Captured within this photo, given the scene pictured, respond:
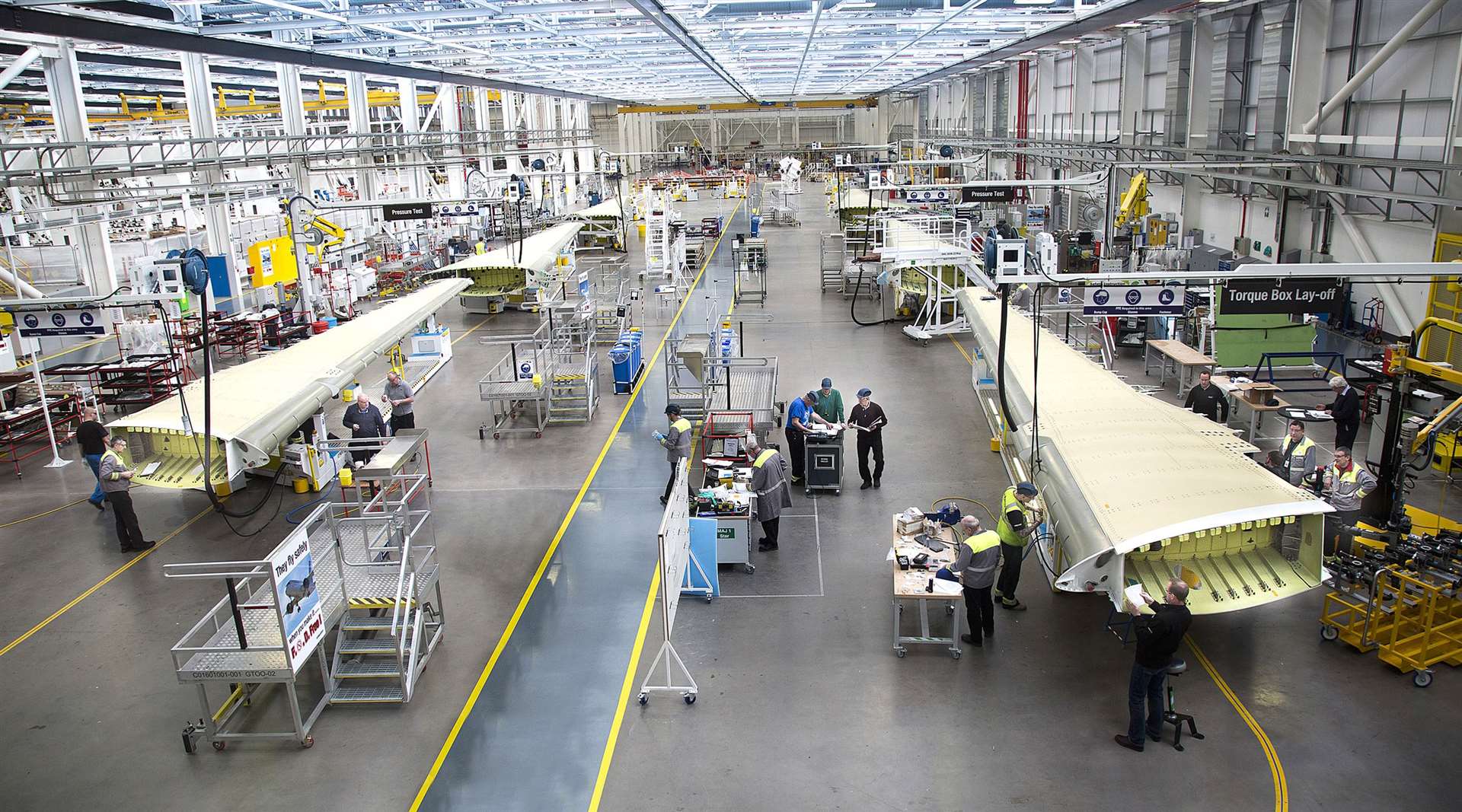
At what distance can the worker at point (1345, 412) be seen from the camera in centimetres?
1348

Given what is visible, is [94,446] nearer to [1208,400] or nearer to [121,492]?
[121,492]

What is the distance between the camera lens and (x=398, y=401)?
1524 cm

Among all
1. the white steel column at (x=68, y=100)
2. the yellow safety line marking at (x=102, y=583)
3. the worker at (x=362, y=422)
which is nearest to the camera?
the yellow safety line marking at (x=102, y=583)

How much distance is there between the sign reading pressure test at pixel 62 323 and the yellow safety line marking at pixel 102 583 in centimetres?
299

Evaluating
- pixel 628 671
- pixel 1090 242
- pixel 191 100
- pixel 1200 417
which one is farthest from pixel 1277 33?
pixel 191 100

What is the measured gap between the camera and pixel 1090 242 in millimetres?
27922

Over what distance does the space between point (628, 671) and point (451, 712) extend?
1.74 metres

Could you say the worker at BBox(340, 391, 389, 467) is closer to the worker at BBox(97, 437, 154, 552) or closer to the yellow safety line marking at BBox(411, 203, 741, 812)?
the worker at BBox(97, 437, 154, 552)

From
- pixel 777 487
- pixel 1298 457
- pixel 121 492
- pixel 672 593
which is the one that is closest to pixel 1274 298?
pixel 1298 457

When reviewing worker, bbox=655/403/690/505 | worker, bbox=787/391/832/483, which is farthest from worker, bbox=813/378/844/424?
worker, bbox=655/403/690/505

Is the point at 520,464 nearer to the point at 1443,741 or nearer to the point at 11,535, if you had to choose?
the point at 11,535

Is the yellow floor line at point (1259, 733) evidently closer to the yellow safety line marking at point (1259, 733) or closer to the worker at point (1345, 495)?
the yellow safety line marking at point (1259, 733)

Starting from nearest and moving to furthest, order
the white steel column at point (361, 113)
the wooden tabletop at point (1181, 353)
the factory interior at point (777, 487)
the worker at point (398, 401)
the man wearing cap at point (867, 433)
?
the factory interior at point (777, 487), the man wearing cap at point (867, 433), the worker at point (398, 401), the wooden tabletop at point (1181, 353), the white steel column at point (361, 113)

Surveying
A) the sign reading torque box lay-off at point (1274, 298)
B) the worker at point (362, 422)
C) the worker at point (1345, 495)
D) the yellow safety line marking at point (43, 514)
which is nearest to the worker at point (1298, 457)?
the worker at point (1345, 495)
